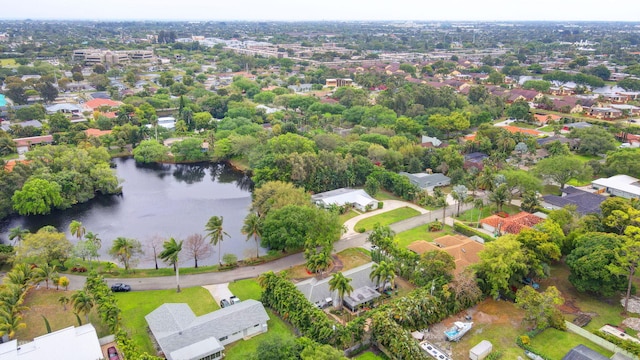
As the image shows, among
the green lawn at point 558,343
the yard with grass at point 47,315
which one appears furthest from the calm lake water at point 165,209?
the green lawn at point 558,343

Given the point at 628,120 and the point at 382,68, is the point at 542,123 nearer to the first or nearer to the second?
the point at 628,120

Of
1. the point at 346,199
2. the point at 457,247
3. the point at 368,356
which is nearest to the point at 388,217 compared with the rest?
the point at 346,199

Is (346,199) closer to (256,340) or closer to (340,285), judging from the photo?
(340,285)

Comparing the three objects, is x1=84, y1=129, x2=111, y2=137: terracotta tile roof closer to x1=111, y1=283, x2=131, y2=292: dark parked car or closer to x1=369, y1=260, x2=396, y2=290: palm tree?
x1=111, y1=283, x2=131, y2=292: dark parked car

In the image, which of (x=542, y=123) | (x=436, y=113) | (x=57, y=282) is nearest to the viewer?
(x=57, y=282)

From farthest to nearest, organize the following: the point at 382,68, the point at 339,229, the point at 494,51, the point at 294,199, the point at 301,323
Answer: the point at 494,51 < the point at 382,68 < the point at 294,199 < the point at 339,229 < the point at 301,323

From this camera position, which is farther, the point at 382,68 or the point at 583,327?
the point at 382,68

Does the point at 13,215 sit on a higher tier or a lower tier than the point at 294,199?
lower

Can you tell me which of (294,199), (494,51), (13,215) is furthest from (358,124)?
(494,51)
